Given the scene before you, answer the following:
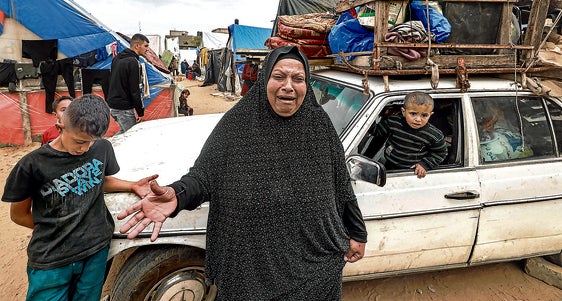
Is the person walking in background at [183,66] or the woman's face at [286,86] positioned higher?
the person walking in background at [183,66]

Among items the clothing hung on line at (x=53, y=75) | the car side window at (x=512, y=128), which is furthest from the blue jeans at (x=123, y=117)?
the car side window at (x=512, y=128)

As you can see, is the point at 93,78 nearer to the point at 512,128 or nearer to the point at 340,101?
the point at 340,101

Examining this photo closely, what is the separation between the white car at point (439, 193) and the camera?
2.12 metres

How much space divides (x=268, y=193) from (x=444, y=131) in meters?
1.86

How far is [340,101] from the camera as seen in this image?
2.60 meters

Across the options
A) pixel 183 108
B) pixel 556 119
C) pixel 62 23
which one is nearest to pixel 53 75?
pixel 62 23

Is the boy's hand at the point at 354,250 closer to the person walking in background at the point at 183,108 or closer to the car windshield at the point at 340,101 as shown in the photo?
the car windshield at the point at 340,101

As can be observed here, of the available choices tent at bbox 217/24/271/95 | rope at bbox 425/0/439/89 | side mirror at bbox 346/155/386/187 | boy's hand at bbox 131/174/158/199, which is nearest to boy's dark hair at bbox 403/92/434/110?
rope at bbox 425/0/439/89

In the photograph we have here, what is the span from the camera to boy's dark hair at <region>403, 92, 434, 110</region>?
221 cm

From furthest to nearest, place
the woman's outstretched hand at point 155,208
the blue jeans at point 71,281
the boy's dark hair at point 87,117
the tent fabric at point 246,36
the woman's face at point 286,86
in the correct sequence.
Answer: the tent fabric at point 246,36, the blue jeans at point 71,281, the boy's dark hair at point 87,117, the woman's face at point 286,86, the woman's outstretched hand at point 155,208

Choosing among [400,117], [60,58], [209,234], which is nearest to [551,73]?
[400,117]

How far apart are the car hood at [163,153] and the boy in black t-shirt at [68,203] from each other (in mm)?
209

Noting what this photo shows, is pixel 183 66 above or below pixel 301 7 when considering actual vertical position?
below

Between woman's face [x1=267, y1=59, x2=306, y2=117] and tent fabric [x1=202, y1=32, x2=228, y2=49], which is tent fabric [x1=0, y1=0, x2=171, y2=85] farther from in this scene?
tent fabric [x1=202, y1=32, x2=228, y2=49]
